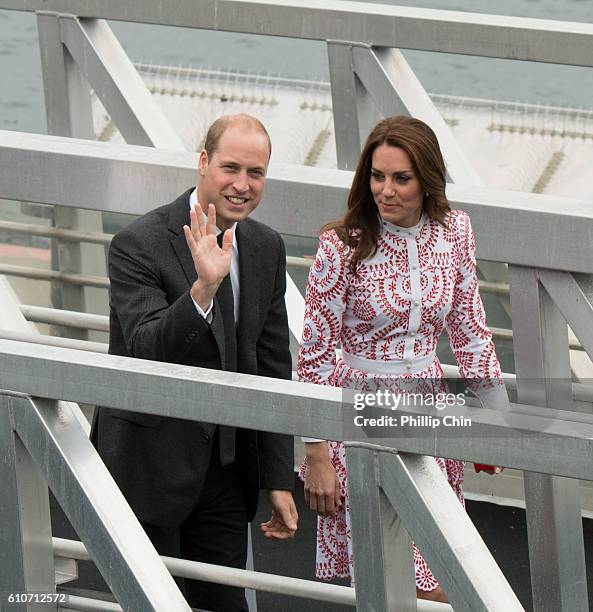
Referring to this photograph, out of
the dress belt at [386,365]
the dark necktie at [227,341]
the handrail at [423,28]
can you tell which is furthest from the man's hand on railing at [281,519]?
the handrail at [423,28]

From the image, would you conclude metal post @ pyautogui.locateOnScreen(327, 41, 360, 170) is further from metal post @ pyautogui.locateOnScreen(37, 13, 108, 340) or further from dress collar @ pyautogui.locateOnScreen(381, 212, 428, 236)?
dress collar @ pyautogui.locateOnScreen(381, 212, 428, 236)

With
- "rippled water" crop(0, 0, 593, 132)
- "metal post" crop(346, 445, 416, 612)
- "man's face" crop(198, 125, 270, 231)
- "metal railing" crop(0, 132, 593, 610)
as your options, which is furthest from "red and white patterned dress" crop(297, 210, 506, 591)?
"rippled water" crop(0, 0, 593, 132)

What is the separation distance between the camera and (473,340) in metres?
3.20

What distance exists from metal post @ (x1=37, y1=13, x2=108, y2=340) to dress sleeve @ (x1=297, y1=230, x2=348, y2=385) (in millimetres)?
1920

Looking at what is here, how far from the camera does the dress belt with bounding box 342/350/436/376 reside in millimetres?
3096

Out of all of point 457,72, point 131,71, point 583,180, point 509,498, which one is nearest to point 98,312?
point 131,71

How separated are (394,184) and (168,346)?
602 mm

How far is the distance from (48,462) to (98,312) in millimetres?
2697

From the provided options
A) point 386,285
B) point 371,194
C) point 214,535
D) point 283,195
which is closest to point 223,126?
point 283,195

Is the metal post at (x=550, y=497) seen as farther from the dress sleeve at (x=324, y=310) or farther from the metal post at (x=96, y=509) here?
the metal post at (x=96, y=509)

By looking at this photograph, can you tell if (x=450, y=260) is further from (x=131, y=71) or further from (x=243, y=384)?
(x=131, y=71)

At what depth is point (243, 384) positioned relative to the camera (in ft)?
7.29

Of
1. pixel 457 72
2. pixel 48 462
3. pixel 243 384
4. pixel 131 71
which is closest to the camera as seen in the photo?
pixel 243 384

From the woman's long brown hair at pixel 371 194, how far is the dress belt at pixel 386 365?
21 cm
